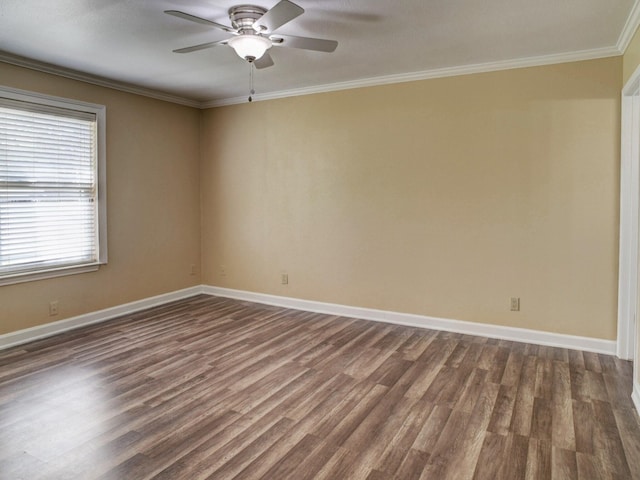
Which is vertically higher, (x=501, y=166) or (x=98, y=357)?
(x=501, y=166)

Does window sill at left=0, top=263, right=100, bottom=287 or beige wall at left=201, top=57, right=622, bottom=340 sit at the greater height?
beige wall at left=201, top=57, right=622, bottom=340

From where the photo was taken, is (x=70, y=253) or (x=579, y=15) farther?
(x=70, y=253)

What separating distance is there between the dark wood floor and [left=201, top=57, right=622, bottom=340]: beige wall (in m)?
0.53

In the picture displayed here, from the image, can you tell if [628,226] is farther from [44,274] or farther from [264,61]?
[44,274]

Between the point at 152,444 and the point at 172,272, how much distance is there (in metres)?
3.39

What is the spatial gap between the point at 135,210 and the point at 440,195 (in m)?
3.38

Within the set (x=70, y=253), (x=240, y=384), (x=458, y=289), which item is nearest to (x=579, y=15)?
(x=458, y=289)

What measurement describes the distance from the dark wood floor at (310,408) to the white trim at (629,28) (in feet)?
8.12

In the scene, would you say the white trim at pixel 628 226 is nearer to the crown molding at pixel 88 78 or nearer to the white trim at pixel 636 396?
the white trim at pixel 636 396

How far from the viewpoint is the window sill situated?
3809 mm

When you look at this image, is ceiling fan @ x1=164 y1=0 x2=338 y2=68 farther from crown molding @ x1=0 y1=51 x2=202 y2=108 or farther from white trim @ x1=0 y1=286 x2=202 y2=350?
white trim @ x1=0 y1=286 x2=202 y2=350

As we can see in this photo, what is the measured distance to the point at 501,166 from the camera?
3967 mm

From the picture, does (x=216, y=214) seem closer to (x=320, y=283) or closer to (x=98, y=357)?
(x=320, y=283)

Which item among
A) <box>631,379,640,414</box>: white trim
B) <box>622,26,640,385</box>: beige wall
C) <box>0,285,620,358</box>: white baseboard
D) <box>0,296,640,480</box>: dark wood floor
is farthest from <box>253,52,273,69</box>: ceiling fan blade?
<box>631,379,640,414</box>: white trim
